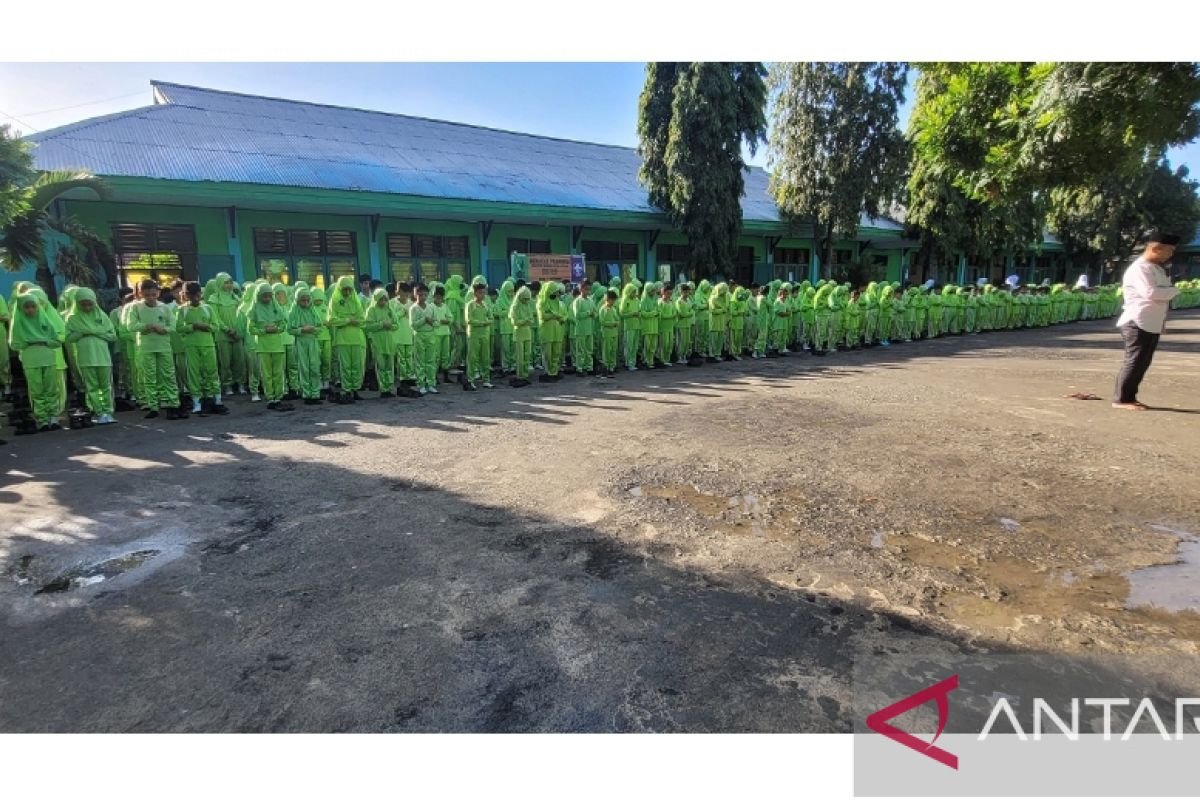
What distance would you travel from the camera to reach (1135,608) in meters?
3.04

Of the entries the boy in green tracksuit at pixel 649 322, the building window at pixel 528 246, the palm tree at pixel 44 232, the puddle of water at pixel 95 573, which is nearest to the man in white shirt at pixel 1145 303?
the boy in green tracksuit at pixel 649 322

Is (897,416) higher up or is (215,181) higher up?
(215,181)

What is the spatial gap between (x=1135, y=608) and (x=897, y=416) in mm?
4485

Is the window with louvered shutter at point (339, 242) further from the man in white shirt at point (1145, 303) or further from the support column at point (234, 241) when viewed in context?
the man in white shirt at point (1145, 303)

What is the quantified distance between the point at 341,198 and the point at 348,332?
5.64 m

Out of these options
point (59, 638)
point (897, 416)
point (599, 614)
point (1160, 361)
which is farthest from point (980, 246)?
point (59, 638)

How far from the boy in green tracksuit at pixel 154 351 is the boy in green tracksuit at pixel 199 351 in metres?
0.32

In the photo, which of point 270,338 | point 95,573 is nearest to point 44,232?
point 270,338

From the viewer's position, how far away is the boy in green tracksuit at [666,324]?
40.0ft

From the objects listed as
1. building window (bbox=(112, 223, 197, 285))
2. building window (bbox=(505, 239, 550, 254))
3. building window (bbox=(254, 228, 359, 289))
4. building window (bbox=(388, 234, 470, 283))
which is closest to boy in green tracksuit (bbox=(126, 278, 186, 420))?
building window (bbox=(112, 223, 197, 285))

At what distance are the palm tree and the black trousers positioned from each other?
12814 mm

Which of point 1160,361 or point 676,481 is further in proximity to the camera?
point 1160,361

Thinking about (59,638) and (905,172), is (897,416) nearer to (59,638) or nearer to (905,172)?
(59,638)

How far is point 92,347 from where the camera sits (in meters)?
7.27
